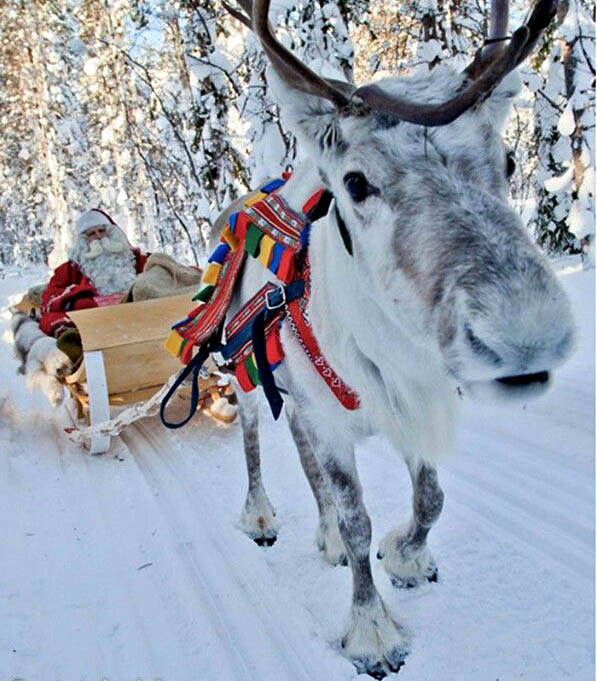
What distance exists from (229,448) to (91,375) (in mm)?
1266

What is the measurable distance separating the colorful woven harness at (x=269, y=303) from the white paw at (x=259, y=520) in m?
0.99

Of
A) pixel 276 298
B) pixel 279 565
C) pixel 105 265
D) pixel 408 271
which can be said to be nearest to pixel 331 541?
pixel 279 565

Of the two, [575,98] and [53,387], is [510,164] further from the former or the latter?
[575,98]

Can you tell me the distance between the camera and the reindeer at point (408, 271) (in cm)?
120

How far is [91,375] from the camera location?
4512 mm

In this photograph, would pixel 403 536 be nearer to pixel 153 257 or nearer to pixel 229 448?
pixel 229 448

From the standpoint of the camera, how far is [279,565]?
310 centimetres

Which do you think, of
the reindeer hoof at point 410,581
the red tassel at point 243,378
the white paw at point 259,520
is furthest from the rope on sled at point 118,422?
the reindeer hoof at point 410,581

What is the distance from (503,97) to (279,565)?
8.33ft

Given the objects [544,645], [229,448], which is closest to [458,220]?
[544,645]

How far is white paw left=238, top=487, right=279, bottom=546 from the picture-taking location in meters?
3.36

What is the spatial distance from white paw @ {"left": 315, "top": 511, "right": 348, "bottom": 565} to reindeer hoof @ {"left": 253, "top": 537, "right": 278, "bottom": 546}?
306 mm

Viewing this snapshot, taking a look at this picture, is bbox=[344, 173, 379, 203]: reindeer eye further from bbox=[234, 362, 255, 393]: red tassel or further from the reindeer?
bbox=[234, 362, 255, 393]: red tassel

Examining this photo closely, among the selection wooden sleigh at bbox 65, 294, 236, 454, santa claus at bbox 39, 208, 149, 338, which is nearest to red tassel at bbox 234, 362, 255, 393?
wooden sleigh at bbox 65, 294, 236, 454
